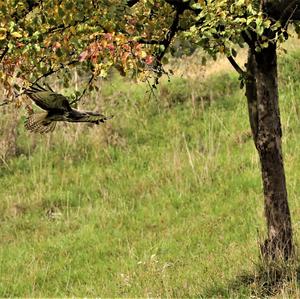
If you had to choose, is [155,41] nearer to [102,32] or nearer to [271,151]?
[102,32]

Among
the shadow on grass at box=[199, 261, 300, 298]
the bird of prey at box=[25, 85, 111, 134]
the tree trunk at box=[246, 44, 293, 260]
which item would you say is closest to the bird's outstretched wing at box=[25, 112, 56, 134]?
the bird of prey at box=[25, 85, 111, 134]

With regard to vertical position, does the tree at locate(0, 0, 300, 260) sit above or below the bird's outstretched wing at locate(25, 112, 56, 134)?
above

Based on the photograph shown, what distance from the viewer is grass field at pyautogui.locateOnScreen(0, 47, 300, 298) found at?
7.99 meters

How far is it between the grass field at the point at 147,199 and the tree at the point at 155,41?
1.47 metres

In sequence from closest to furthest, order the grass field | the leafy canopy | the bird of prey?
the bird of prey → the leafy canopy → the grass field

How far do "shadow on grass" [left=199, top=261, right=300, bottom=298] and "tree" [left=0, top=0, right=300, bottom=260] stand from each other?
0.53 ft

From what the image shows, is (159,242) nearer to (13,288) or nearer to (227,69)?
(13,288)

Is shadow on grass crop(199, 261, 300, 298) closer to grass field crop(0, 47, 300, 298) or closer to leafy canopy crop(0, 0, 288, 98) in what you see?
grass field crop(0, 47, 300, 298)

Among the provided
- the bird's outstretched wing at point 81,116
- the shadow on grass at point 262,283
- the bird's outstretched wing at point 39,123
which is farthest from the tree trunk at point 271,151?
the bird's outstretched wing at point 39,123

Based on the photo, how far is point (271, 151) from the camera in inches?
255

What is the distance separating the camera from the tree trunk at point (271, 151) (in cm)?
634

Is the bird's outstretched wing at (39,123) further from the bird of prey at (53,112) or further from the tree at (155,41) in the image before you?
the tree at (155,41)

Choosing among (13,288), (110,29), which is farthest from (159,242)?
(110,29)

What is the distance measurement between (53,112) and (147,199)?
20.2ft
